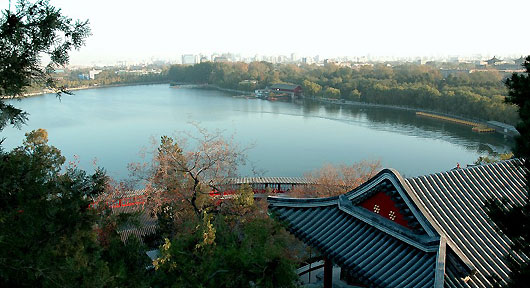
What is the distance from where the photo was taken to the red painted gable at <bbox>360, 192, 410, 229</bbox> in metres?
3.39

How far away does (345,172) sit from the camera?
402 inches

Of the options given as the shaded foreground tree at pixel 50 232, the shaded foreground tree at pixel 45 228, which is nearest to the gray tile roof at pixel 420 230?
the shaded foreground tree at pixel 50 232

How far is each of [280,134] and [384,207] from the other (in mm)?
17215

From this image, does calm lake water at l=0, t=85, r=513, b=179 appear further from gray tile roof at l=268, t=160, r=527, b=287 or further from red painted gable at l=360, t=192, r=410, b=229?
red painted gable at l=360, t=192, r=410, b=229

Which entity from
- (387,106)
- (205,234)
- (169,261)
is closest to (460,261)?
(205,234)

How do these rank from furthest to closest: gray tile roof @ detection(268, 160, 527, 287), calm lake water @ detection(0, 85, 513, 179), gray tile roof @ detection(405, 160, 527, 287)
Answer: calm lake water @ detection(0, 85, 513, 179) → gray tile roof @ detection(405, 160, 527, 287) → gray tile roof @ detection(268, 160, 527, 287)

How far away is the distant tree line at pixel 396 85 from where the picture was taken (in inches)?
969

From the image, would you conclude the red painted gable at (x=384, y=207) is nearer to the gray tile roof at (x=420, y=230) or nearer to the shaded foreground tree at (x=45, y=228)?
the gray tile roof at (x=420, y=230)

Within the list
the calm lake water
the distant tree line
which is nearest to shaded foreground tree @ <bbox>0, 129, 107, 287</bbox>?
the calm lake water

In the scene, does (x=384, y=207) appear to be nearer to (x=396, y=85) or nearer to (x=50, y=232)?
(x=50, y=232)

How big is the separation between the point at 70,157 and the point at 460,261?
1524 cm

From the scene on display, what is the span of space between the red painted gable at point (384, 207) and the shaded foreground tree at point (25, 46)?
2607 mm

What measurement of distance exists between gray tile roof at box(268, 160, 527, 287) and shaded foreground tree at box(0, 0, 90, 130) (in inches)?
98.9

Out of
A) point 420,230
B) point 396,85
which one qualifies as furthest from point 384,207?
point 396,85
